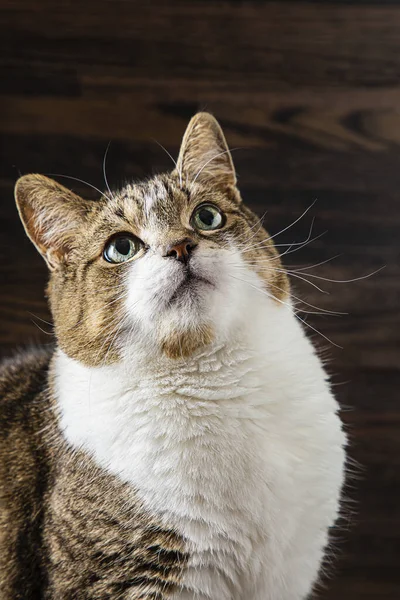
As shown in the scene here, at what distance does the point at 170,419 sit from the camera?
1014 mm

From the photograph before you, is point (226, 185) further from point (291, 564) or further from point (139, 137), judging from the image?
point (291, 564)

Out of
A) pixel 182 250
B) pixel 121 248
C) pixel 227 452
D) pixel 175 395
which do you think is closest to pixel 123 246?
pixel 121 248

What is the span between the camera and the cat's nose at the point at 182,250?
0.97 metres

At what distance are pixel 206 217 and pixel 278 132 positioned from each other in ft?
1.71

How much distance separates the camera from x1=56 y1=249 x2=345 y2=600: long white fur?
0.98 m

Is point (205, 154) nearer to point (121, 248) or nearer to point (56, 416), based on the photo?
point (121, 248)

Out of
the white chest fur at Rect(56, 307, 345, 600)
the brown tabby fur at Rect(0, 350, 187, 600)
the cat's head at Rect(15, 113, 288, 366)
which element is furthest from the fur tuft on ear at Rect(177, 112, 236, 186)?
the brown tabby fur at Rect(0, 350, 187, 600)

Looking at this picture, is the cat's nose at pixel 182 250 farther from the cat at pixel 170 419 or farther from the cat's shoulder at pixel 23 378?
the cat's shoulder at pixel 23 378

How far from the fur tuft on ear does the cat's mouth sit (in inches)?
9.0

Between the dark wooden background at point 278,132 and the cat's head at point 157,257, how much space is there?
0.39m

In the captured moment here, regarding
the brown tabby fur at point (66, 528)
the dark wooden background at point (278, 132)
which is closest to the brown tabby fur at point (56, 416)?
the brown tabby fur at point (66, 528)

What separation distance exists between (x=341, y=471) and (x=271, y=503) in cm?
16

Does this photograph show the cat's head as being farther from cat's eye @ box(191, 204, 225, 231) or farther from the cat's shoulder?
the cat's shoulder

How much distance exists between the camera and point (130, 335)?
1021 mm
